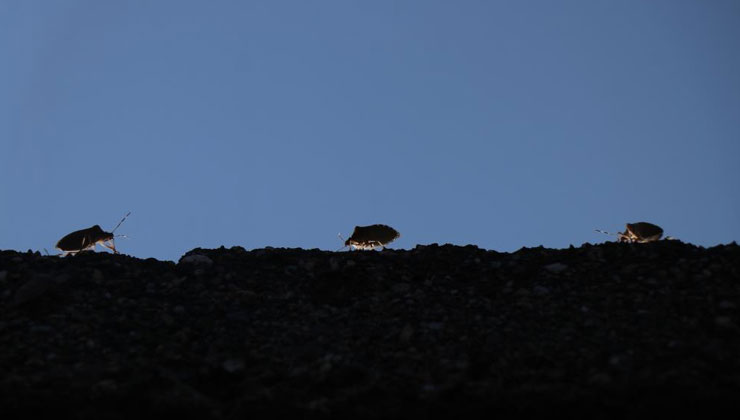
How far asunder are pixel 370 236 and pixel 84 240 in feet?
14.8

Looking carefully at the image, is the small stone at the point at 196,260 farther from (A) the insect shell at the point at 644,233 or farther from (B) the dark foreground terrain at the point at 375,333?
(A) the insect shell at the point at 644,233

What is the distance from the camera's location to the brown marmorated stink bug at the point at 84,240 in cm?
1047

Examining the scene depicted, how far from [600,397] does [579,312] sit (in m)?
1.58

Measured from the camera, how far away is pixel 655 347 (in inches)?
216

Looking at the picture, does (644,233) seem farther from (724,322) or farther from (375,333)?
(375,333)

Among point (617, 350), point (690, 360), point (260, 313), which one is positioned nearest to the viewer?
point (690, 360)

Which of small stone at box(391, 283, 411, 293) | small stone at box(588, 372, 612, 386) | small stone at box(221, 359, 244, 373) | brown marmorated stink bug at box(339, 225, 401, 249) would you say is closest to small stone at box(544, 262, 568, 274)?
small stone at box(391, 283, 411, 293)

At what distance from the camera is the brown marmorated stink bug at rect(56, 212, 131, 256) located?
10469 millimetres

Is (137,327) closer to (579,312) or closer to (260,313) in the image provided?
(260,313)

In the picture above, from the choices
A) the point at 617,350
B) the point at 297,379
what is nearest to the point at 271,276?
the point at 297,379

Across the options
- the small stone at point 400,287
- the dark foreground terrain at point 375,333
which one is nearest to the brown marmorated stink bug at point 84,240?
the dark foreground terrain at point 375,333

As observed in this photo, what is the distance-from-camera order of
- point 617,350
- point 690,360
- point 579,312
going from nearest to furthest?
point 690,360
point 617,350
point 579,312

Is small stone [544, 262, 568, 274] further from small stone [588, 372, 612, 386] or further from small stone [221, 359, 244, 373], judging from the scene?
small stone [221, 359, 244, 373]

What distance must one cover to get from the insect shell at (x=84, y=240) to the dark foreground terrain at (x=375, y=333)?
2052 millimetres
